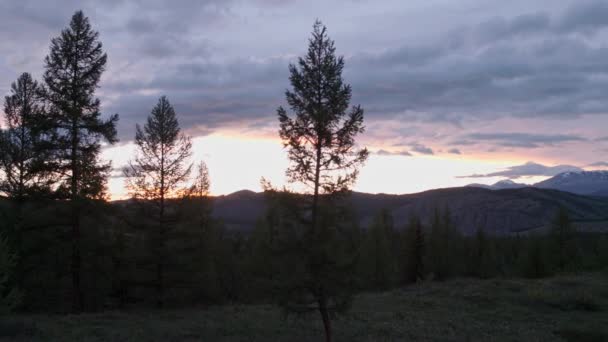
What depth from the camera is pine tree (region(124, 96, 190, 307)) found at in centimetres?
2620

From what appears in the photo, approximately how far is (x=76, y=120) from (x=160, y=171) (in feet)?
17.1

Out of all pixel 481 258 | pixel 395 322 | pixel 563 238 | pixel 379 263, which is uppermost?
pixel 563 238

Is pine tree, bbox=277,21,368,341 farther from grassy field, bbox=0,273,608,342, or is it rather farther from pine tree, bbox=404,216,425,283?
pine tree, bbox=404,216,425,283

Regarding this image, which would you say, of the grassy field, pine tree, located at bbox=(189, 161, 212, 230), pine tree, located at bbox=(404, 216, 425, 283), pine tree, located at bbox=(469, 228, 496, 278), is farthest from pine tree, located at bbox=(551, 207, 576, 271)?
pine tree, located at bbox=(189, 161, 212, 230)

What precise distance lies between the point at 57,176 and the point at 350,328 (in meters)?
16.0

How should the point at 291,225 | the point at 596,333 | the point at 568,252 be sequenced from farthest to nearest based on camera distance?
the point at 568,252 → the point at 596,333 → the point at 291,225

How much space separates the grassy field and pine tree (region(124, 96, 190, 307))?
439 cm

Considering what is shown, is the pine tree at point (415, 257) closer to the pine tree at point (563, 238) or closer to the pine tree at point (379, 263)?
the pine tree at point (379, 263)

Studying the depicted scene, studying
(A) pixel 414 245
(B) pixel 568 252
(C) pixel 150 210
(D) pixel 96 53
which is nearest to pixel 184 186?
(C) pixel 150 210

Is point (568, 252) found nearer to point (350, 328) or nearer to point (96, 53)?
point (350, 328)

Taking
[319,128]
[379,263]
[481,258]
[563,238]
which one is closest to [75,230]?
[319,128]

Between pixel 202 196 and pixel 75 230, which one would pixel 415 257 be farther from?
pixel 75 230

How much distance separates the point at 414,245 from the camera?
60.1 metres

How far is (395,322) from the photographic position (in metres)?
20.9
